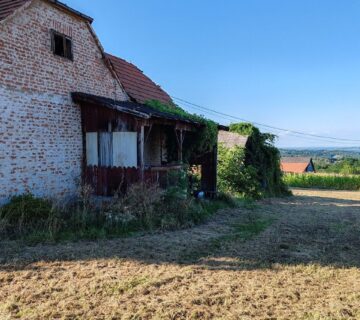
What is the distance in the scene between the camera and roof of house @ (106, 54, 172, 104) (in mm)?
13854

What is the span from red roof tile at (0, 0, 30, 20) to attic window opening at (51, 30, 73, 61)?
1054mm

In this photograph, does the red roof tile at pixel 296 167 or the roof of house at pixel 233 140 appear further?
the red roof tile at pixel 296 167

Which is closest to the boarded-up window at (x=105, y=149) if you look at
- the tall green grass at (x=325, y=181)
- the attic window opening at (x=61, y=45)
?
the attic window opening at (x=61, y=45)

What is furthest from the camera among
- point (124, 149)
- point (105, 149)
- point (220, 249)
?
point (105, 149)

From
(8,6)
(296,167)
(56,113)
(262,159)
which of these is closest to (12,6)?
(8,6)

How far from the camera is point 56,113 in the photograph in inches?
380

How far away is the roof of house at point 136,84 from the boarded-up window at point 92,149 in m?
3.29

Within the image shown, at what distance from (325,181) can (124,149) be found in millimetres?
28432

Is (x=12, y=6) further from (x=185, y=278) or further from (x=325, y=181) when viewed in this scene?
(x=325, y=181)

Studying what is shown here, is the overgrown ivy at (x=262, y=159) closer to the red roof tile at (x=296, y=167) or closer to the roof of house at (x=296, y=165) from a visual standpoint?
the roof of house at (x=296, y=165)

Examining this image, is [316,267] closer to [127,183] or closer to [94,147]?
[127,183]

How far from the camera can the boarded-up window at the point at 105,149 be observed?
33.0 feet

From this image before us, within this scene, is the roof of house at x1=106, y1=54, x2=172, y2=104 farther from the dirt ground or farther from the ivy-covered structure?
the dirt ground

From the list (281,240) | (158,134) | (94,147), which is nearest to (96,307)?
(281,240)
